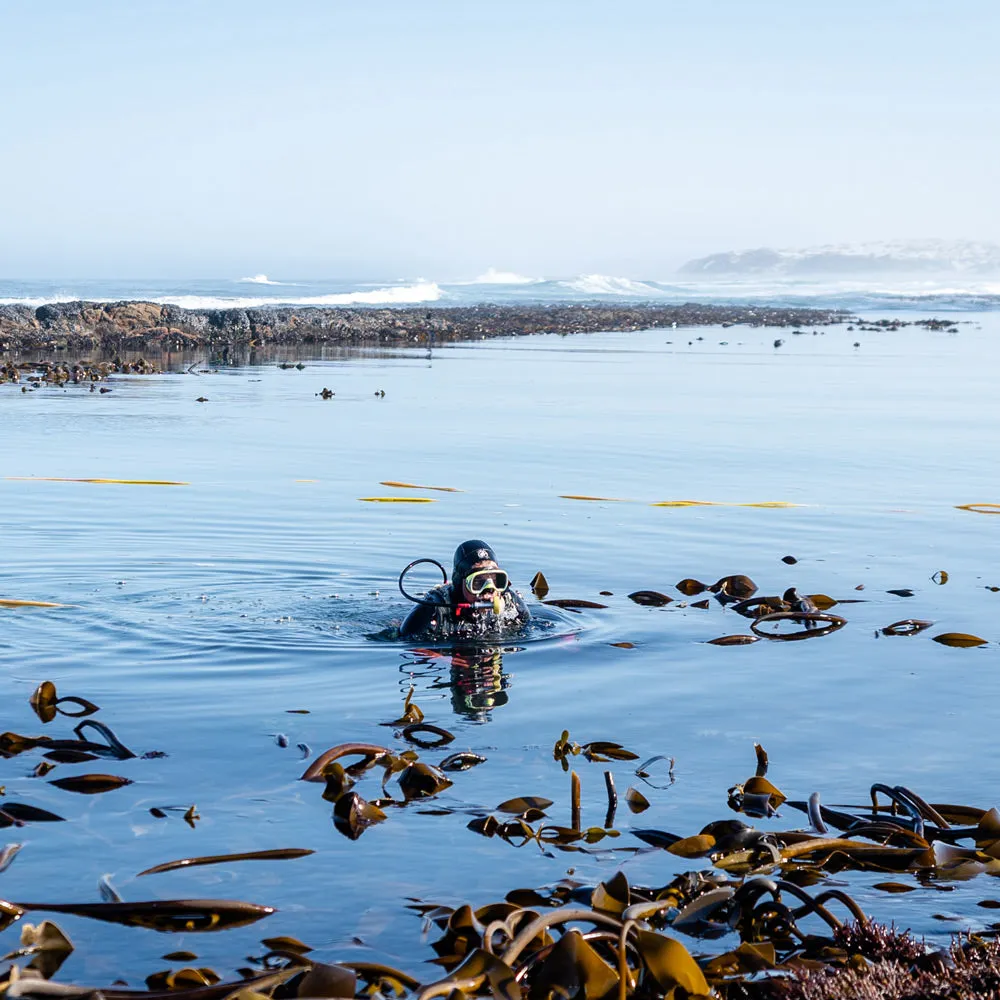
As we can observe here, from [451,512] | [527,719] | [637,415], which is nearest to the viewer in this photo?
[527,719]

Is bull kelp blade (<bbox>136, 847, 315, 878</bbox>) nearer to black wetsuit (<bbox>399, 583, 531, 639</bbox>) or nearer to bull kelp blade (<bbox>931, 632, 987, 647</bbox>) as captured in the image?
black wetsuit (<bbox>399, 583, 531, 639</bbox>)

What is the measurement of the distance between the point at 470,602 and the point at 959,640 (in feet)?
12.0

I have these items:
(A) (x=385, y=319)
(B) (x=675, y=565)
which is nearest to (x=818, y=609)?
(B) (x=675, y=565)

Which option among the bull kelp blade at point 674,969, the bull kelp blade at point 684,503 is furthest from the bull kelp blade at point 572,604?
the bull kelp blade at point 674,969

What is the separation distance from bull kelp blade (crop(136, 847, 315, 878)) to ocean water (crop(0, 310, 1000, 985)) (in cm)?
5

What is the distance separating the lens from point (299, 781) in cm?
692

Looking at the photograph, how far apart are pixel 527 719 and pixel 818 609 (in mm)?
3802

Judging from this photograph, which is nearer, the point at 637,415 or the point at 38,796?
the point at 38,796

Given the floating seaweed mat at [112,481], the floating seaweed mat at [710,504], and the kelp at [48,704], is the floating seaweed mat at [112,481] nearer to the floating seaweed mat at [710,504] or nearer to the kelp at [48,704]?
the floating seaweed mat at [710,504]

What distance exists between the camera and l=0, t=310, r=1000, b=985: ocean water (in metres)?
5.80

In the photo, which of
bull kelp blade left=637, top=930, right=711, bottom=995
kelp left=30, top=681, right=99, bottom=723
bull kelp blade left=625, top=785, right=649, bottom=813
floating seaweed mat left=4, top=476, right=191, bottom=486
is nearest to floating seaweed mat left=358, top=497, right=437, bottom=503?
floating seaweed mat left=4, top=476, right=191, bottom=486

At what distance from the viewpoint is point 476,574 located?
10.1 meters

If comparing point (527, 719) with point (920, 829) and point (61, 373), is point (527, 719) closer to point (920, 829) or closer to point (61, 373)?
point (920, 829)

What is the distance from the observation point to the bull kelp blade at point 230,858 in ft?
18.2
